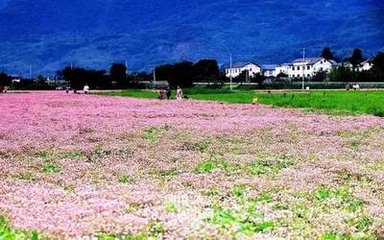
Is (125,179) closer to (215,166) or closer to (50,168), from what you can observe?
(50,168)

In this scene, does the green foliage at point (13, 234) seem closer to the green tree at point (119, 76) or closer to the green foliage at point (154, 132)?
the green foliage at point (154, 132)

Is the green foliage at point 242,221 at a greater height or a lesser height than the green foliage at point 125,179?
greater

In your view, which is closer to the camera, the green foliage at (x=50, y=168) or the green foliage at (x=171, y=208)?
the green foliage at (x=171, y=208)

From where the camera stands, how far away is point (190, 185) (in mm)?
14289

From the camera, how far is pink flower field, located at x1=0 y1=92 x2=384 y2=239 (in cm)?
995

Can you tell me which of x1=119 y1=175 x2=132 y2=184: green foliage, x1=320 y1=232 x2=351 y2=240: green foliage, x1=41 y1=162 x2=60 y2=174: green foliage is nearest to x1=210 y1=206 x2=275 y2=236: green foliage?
x1=320 y1=232 x2=351 y2=240: green foliage

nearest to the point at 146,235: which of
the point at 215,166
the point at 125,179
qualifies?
the point at 125,179

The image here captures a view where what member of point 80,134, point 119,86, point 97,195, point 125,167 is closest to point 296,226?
point 97,195

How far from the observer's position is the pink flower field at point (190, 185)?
995cm

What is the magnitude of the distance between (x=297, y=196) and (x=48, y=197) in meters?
4.44

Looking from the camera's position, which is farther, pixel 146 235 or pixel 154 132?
pixel 154 132

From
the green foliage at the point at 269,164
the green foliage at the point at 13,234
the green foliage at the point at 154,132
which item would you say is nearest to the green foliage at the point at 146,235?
the green foliage at the point at 13,234

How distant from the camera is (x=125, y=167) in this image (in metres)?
17.2

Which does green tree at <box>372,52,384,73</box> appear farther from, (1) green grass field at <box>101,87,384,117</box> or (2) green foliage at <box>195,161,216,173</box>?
(2) green foliage at <box>195,161,216,173</box>
